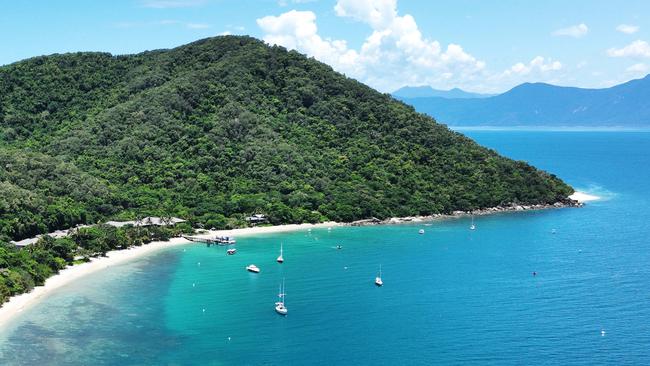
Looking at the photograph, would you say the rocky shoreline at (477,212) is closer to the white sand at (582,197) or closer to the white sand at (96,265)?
the white sand at (582,197)

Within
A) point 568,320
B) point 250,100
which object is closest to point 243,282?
point 568,320

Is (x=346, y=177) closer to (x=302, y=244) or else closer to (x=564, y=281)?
(x=302, y=244)

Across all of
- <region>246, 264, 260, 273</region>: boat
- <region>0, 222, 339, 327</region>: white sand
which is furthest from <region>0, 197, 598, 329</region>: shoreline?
<region>246, 264, 260, 273</region>: boat

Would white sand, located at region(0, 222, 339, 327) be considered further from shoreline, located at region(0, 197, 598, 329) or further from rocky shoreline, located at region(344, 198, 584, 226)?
rocky shoreline, located at region(344, 198, 584, 226)

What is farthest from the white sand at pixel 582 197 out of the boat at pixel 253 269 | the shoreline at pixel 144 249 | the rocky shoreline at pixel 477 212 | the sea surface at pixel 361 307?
the boat at pixel 253 269

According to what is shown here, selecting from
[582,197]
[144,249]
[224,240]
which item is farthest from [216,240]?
[582,197]

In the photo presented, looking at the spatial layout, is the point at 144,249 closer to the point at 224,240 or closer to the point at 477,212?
the point at 224,240
